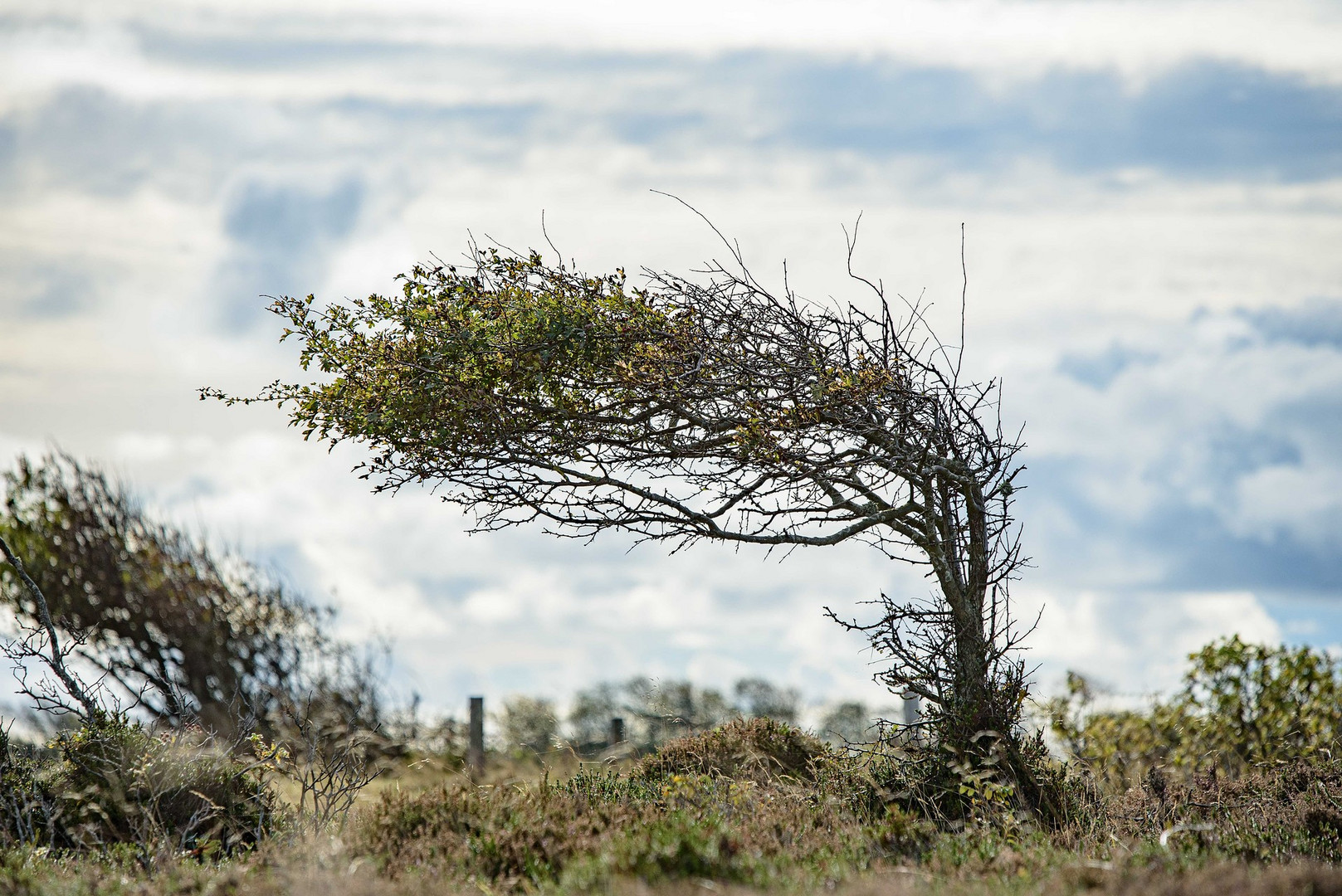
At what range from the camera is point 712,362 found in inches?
404

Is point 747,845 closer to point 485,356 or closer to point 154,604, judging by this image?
point 485,356

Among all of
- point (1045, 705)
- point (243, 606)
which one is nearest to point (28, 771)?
point (243, 606)

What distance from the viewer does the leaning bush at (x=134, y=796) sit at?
8.98 metres

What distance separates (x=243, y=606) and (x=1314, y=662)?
51.6 ft

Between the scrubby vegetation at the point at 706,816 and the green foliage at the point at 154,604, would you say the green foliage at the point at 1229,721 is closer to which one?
the scrubby vegetation at the point at 706,816

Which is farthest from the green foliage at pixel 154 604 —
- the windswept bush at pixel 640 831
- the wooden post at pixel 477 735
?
the windswept bush at pixel 640 831

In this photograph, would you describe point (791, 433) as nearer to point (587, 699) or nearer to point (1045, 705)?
point (1045, 705)

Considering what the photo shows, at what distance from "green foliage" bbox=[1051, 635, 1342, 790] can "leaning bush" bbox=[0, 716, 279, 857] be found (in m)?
9.44

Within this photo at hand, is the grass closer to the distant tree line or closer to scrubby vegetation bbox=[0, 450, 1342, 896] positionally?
scrubby vegetation bbox=[0, 450, 1342, 896]

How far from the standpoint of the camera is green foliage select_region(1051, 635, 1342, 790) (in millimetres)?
13625

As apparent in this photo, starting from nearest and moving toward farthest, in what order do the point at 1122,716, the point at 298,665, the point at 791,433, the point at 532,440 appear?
the point at 791,433, the point at 532,440, the point at 1122,716, the point at 298,665

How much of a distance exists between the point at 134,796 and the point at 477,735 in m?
6.92

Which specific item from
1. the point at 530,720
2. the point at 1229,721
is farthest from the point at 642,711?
the point at 1229,721

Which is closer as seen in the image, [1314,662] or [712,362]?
[712,362]
